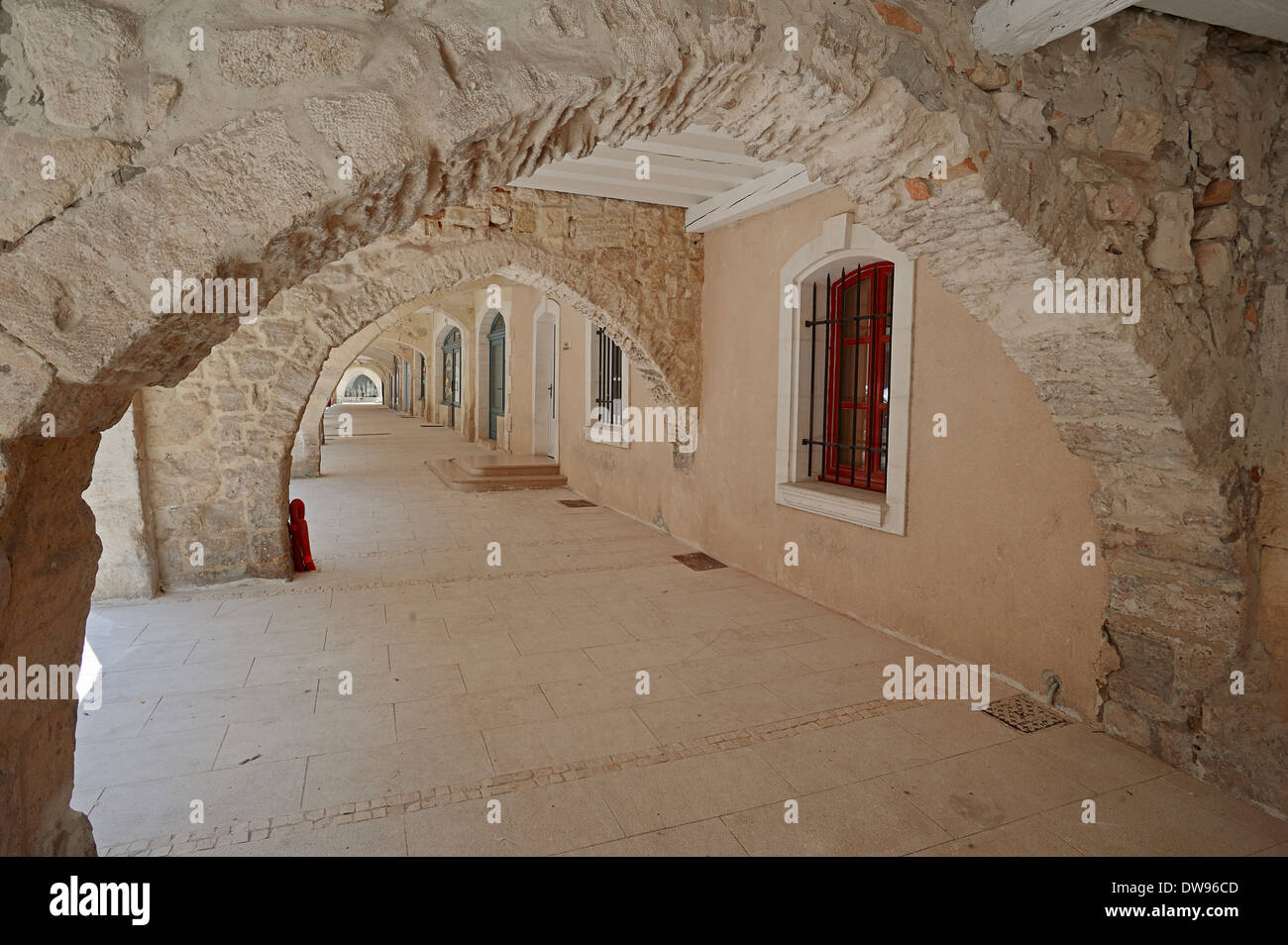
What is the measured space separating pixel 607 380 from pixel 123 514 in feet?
17.7

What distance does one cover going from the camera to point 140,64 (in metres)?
1.40

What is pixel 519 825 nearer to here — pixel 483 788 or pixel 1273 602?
pixel 483 788

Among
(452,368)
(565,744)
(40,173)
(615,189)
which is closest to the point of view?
(40,173)

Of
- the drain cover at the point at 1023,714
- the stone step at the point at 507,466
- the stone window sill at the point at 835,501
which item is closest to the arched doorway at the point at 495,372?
the stone step at the point at 507,466

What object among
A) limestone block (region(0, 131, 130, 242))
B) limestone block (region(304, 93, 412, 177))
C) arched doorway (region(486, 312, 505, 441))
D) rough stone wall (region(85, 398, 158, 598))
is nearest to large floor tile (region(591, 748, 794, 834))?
limestone block (region(304, 93, 412, 177))

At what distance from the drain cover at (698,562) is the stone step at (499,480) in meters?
4.11

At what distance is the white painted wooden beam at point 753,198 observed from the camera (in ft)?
16.5

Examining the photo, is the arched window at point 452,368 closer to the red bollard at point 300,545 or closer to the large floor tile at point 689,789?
the red bollard at point 300,545

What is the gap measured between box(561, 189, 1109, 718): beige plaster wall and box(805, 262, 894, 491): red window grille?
0.40 meters

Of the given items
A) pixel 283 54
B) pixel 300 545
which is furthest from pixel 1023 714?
pixel 300 545

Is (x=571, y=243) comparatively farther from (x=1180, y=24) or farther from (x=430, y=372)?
(x=430, y=372)

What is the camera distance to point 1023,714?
3518 millimetres

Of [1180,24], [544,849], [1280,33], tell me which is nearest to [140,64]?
[544,849]

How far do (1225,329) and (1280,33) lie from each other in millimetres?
1055
